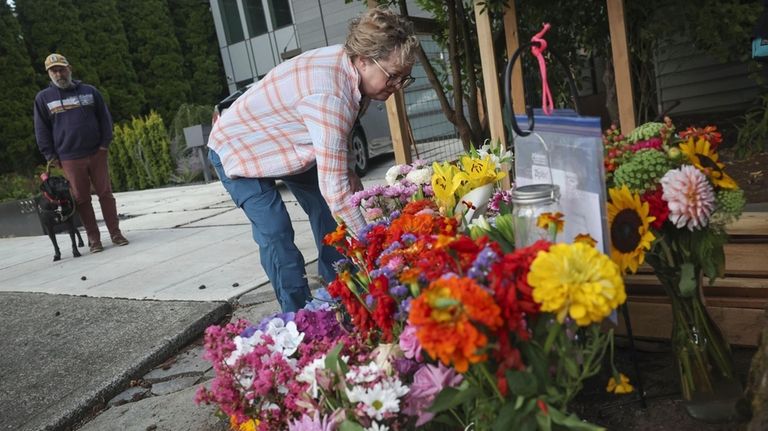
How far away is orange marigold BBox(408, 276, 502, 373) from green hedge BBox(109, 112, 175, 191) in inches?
546

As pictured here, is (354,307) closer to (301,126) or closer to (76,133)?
(301,126)

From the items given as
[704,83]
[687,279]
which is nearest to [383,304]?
[687,279]

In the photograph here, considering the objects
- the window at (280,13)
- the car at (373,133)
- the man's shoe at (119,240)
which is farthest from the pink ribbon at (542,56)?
the window at (280,13)

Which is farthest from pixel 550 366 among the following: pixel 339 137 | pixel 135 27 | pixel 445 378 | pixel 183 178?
pixel 135 27

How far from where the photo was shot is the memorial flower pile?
3.31ft

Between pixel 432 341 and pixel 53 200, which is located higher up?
pixel 432 341

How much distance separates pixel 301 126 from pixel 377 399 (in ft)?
4.88

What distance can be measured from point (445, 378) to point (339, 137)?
114 centimetres

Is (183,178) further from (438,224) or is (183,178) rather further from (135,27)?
(438,224)

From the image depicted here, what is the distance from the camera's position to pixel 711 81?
7.34 metres

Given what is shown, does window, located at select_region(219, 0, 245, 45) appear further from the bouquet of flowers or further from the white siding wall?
the bouquet of flowers

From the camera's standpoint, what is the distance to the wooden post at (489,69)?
331 cm

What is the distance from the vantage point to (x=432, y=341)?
3.26 feet

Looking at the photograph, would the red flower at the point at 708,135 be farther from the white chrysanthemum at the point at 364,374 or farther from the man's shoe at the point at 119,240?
the man's shoe at the point at 119,240
